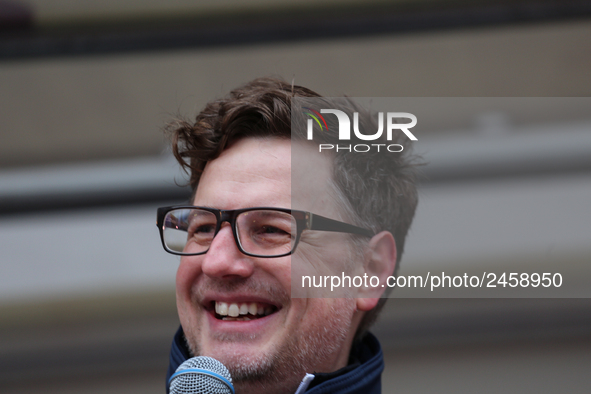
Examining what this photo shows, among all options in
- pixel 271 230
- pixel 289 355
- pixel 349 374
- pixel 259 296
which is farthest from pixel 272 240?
pixel 349 374

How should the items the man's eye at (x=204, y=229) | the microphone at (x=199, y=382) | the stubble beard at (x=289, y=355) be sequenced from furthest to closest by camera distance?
the man's eye at (x=204, y=229) < the stubble beard at (x=289, y=355) < the microphone at (x=199, y=382)

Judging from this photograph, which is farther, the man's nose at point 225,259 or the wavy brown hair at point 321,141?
the wavy brown hair at point 321,141

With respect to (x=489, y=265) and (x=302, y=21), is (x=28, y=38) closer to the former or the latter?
(x=302, y=21)

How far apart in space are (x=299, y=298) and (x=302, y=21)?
259cm

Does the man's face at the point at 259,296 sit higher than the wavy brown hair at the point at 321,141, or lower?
lower

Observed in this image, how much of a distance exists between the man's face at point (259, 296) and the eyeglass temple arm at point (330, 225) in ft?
0.10

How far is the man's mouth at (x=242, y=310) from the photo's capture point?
3.38ft

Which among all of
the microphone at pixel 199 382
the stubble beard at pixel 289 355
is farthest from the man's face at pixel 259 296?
the microphone at pixel 199 382

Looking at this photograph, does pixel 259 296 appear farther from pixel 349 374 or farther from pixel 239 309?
pixel 349 374

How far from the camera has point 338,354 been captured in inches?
46.5

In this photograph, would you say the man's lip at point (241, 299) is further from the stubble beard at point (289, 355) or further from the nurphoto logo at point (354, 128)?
the nurphoto logo at point (354, 128)

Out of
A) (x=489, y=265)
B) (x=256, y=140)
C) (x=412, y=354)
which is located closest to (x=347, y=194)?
(x=256, y=140)

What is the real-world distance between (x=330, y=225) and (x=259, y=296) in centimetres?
25

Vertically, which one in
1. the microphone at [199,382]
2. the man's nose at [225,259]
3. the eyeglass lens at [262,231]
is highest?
the eyeglass lens at [262,231]
